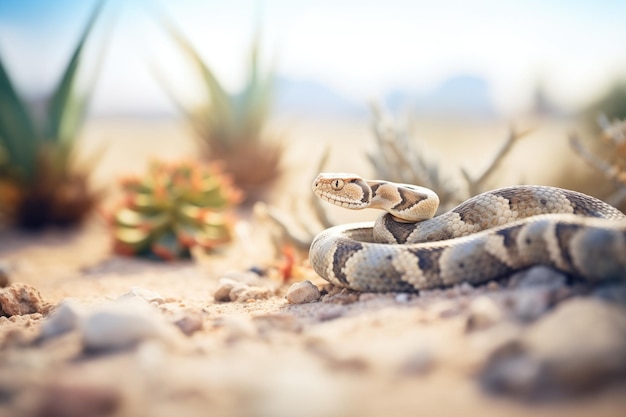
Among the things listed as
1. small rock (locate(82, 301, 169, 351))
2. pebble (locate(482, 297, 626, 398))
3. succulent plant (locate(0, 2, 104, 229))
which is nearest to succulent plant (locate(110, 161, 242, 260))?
succulent plant (locate(0, 2, 104, 229))

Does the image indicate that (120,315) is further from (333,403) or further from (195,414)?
(333,403)

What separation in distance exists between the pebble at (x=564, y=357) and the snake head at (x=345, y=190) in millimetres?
1444

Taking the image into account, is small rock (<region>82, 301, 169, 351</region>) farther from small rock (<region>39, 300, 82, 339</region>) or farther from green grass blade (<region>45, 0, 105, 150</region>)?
green grass blade (<region>45, 0, 105, 150</region>)

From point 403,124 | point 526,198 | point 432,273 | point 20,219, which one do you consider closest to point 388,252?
point 432,273

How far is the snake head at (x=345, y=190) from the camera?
3.25m

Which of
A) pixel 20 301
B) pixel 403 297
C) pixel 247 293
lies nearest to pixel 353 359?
pixel 403 297

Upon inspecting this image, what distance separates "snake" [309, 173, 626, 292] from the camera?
2.37m

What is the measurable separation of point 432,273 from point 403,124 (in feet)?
9.63

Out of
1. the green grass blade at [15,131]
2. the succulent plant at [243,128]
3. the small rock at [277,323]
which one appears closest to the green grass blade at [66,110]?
the green grass blade at [15,131]

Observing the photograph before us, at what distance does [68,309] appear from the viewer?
2502mm

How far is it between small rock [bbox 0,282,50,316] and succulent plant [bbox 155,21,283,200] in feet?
16.3

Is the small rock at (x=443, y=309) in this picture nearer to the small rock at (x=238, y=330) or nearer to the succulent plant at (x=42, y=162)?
the small rock at (x=238, y=330)

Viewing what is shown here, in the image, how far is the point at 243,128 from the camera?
8531mm

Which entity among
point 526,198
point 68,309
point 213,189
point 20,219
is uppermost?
point 526,198
